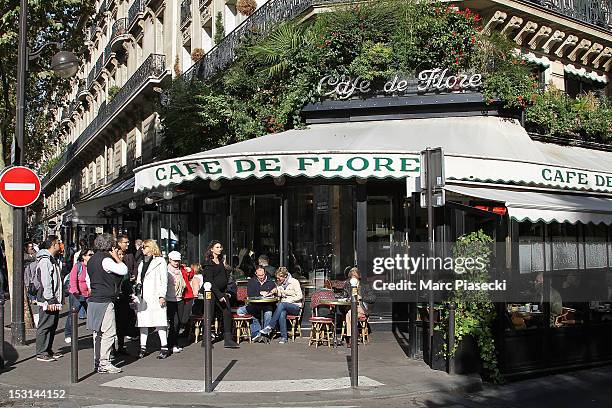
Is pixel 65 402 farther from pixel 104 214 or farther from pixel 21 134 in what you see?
pixel 104 214

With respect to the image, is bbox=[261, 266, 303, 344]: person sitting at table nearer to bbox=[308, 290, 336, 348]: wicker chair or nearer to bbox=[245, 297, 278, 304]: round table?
bbox=[245, 297, 278, 304]: round table

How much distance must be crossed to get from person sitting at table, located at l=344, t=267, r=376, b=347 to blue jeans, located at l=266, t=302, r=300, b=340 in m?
0.93

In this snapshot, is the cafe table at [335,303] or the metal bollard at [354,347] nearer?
the metal bollard at [354,347]

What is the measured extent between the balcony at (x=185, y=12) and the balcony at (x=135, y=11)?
487 centimetres

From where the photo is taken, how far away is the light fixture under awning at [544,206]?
9453mm

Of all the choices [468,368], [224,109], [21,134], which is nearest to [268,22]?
[224,109]

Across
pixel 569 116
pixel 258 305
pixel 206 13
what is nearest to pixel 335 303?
pixel 258 305

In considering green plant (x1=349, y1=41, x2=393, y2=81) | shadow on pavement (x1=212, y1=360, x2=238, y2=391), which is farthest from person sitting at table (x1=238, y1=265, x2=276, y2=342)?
green plant (x1=349, y1=41, x2=393, y2=81)

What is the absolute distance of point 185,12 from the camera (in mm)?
23406

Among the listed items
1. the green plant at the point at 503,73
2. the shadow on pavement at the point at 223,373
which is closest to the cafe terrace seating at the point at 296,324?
the shadow on pavement at the point at 223,373

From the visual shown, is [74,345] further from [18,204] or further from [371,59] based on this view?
[371,59]

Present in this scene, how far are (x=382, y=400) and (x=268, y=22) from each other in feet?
32.9

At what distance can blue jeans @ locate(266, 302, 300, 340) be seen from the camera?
39.3 ft

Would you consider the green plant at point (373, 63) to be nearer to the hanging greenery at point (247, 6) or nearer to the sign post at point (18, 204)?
the hanging greenery at point (247, 6)
